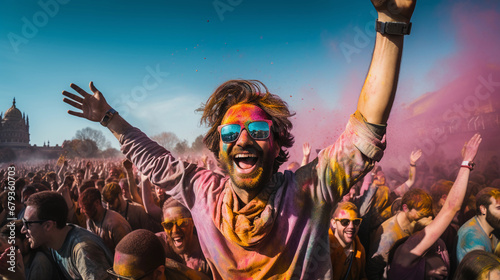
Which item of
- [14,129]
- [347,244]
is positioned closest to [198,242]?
[347,244]

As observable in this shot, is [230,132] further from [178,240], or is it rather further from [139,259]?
[178,240]

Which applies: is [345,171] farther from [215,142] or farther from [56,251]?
[56,251]

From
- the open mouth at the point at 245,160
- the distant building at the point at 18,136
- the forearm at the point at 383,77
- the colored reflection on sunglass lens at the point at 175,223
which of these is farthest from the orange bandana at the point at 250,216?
the distant building at the point at 18,136

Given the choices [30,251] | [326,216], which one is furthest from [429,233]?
[30,251]

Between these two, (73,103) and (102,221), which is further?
(102,221)

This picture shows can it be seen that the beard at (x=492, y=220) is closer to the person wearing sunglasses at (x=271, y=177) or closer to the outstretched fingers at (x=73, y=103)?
the person wearing sunglasses at (x=271, y=177)

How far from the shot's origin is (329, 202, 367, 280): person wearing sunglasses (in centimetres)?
261

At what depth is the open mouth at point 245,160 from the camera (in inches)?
70.2

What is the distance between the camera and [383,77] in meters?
1.50

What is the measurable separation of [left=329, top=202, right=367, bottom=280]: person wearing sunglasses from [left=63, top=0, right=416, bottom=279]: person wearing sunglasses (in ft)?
2.89

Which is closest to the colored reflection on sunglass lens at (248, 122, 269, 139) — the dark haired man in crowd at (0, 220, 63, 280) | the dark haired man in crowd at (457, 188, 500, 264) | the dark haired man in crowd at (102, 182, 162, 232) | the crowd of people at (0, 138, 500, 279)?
the crowd of people at (0, 138, 500, 279)

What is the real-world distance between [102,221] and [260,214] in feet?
7.99

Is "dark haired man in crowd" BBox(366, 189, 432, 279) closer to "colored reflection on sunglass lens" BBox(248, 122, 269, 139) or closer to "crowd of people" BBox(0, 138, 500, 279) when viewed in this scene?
"crowd of people" BBox(0, 138, 500, 279)

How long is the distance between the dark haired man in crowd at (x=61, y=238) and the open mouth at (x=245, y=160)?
57.8 inches
